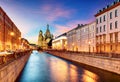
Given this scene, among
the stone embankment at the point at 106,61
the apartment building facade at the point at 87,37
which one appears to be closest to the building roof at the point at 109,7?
the apartment building facade at the point at 87,37

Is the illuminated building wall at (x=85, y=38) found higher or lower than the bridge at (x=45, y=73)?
higher

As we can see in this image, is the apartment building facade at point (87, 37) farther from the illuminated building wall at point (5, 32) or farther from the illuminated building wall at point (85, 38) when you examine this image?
the illuminated building wall at point (5, 32)

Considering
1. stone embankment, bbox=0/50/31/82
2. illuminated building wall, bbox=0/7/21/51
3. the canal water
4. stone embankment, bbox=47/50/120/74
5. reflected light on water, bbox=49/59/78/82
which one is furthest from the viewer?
illuminated building wall, bbox=0/7/21/51

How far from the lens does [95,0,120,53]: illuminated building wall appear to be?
57.2 meters

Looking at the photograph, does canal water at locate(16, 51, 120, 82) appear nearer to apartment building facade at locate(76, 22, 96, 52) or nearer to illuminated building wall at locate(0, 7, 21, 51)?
illuminated building wall at locate(0, 7, 21, 51)

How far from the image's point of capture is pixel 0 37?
75.8m

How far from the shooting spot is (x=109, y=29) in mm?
62594

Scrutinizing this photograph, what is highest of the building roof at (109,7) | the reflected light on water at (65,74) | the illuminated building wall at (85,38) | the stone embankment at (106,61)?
the building roof at (109,7)

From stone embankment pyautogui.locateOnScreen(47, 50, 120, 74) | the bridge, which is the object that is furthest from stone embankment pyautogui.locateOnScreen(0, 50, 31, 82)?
stone embankment pyautogui.locateOnScreen(47, 50, 120, 74)

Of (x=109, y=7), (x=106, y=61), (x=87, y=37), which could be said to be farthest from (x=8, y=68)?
(x=87, y=37)

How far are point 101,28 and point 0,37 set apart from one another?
39007 millimetres

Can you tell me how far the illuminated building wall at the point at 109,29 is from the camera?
57156mm

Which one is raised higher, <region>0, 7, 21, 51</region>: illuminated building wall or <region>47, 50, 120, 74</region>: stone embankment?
<region>0, 7, 21, 51</region>: illuminated building wall

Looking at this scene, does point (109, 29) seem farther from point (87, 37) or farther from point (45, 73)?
point (45, 73)
